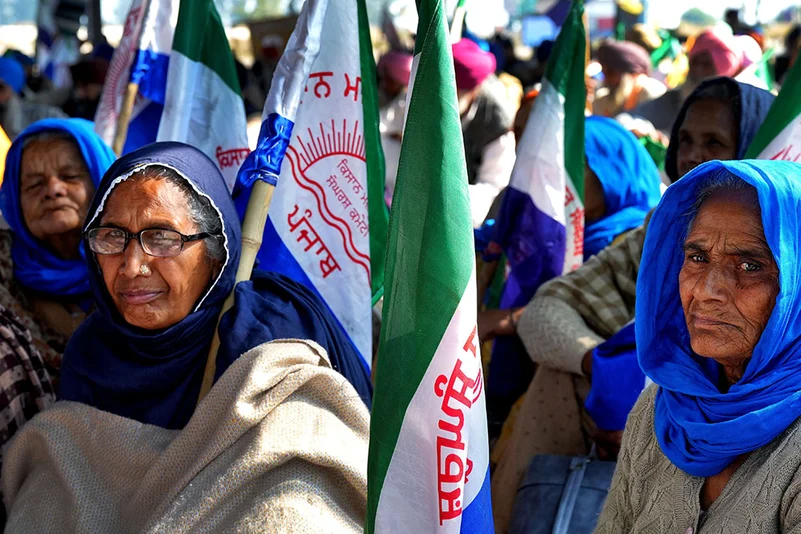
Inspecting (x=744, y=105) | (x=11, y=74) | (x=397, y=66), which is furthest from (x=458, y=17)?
(x=11, y=74)

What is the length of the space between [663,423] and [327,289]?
4.55 feet

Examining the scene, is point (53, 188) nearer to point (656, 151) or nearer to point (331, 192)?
point (331, 192)

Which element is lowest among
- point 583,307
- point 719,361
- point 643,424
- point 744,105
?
point 583,307

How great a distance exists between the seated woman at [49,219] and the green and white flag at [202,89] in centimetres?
31

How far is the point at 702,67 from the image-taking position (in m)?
7.20

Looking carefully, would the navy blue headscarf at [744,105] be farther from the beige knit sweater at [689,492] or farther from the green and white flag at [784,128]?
the beige knit sweater at [689,492]

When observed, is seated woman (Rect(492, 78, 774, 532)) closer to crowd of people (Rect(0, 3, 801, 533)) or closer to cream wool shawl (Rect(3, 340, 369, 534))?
crowd of people (Rect(0, 3, 801, 533))

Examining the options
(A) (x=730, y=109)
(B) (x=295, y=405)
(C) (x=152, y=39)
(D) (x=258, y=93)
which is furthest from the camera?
(D) (x=258, y=93)

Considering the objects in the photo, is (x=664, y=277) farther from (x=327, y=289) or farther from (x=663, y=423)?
(x=327, y=289)

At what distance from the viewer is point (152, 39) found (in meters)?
4.55

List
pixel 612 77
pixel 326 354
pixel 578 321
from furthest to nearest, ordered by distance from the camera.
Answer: pixel 612 77 < pixel 578 321 < pixel 326 354

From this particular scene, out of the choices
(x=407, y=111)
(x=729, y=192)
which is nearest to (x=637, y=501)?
(x=729, y=192)

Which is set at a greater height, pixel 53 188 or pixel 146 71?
pixel 146 71

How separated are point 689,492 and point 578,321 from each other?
4.17 ft
